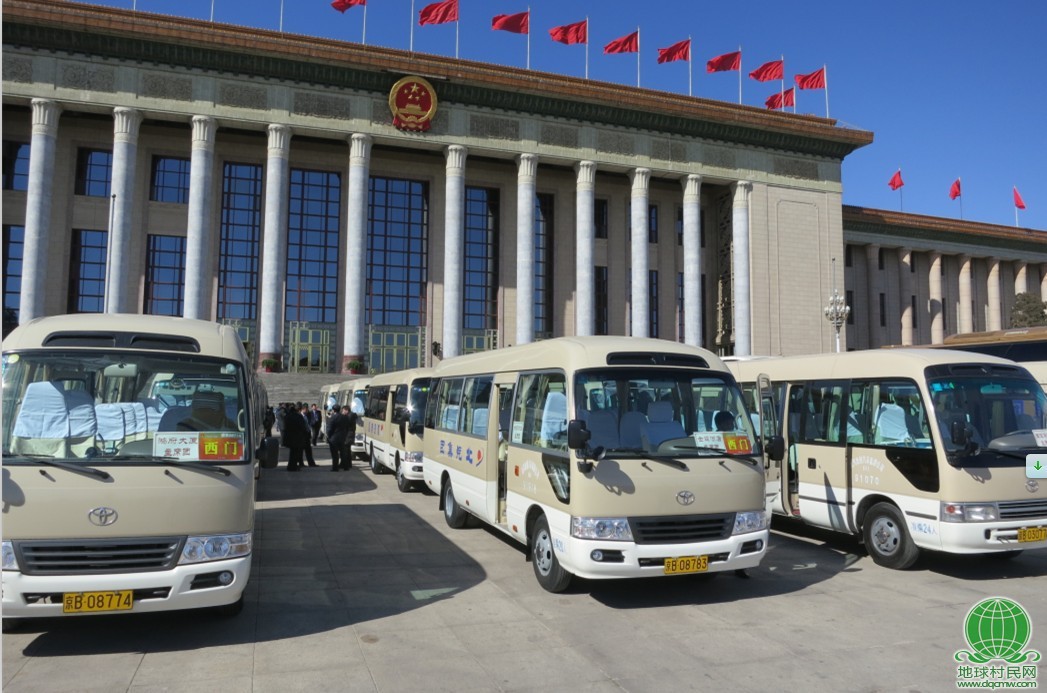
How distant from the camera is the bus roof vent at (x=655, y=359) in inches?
277

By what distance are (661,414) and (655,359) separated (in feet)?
1.92

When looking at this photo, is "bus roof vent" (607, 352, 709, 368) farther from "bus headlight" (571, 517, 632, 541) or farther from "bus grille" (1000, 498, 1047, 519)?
"bus grille" (1000, 498, 1047, 519)

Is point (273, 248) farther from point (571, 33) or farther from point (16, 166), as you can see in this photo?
point (571, 33)

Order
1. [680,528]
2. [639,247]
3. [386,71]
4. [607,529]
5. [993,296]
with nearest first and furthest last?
[607,529]
[680,528]
[386,71]
[639,247]
[993,296]

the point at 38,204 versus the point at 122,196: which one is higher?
the point at 122,196

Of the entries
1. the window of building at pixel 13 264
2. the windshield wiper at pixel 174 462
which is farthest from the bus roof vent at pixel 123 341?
the window of building at pixel 13 264

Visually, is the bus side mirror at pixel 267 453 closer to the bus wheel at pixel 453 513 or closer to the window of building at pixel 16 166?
the bus wheel at pixel 453 513

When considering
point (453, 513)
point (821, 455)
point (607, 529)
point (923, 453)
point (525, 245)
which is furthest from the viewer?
point (525, 245)

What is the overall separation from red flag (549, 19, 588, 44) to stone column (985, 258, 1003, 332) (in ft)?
123

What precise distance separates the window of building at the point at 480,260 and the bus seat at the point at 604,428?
106 ft

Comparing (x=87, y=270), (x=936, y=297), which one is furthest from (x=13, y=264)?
(x=936, y=297)

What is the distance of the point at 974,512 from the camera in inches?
294

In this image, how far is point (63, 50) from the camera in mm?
30625

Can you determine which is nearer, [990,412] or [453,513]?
[990,412]
